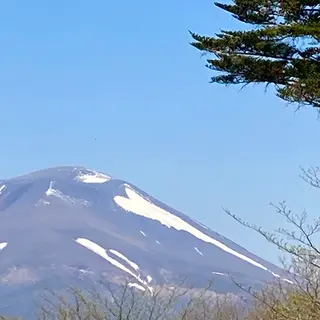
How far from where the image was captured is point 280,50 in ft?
35.6

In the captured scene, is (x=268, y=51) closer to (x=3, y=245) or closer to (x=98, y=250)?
(x=98, y=250)

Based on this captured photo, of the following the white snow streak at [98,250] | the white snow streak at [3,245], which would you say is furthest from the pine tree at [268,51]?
the white snow streak at [3,245]

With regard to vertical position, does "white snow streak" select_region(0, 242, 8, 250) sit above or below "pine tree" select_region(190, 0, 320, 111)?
above

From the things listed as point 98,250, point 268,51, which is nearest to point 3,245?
point 98,250

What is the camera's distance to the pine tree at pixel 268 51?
10531 millimetres

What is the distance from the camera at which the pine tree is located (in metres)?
10.5

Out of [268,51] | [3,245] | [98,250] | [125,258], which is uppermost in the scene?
[98,250]

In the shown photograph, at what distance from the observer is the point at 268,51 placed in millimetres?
10930

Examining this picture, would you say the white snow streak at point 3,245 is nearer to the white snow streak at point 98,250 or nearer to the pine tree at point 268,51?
the white snow streak at point 98,250

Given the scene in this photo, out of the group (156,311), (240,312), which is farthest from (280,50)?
(240,312)

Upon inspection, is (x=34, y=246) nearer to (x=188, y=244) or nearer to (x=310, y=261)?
(x=188, y=244)

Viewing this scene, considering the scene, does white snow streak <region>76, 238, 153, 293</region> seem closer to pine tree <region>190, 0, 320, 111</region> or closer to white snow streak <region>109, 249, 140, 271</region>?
white snow streak <region>109, 249, 140, 271</region>

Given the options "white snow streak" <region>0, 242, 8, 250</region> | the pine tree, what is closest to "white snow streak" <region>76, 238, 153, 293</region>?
"white snow streak" <region>0, 242, 8, 250</region>

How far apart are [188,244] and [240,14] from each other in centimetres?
18986
